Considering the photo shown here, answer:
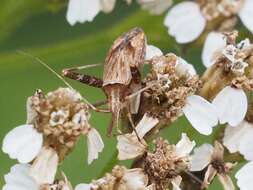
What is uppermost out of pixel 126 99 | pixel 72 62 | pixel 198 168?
pixel 72 62

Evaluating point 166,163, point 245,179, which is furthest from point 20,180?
point 245,179

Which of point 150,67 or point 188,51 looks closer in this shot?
point 150,67

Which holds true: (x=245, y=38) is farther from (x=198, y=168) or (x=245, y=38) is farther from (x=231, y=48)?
(x=198, y=168)

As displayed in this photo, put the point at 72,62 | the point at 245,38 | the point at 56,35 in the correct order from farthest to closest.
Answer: the point at 56,35, the point at 72,62, the point at 245,38

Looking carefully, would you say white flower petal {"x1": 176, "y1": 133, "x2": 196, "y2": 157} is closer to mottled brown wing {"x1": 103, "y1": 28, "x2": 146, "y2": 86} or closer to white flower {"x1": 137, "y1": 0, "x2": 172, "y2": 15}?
mottled brown wing {"x1": 103, "y1": 28, "x2": 146, "y2": 86}

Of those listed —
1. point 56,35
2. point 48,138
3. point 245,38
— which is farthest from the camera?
point 56,35

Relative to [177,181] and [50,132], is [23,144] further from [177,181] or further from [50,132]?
[177,181]

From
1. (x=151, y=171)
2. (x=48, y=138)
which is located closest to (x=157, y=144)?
(x=151, y=171)
